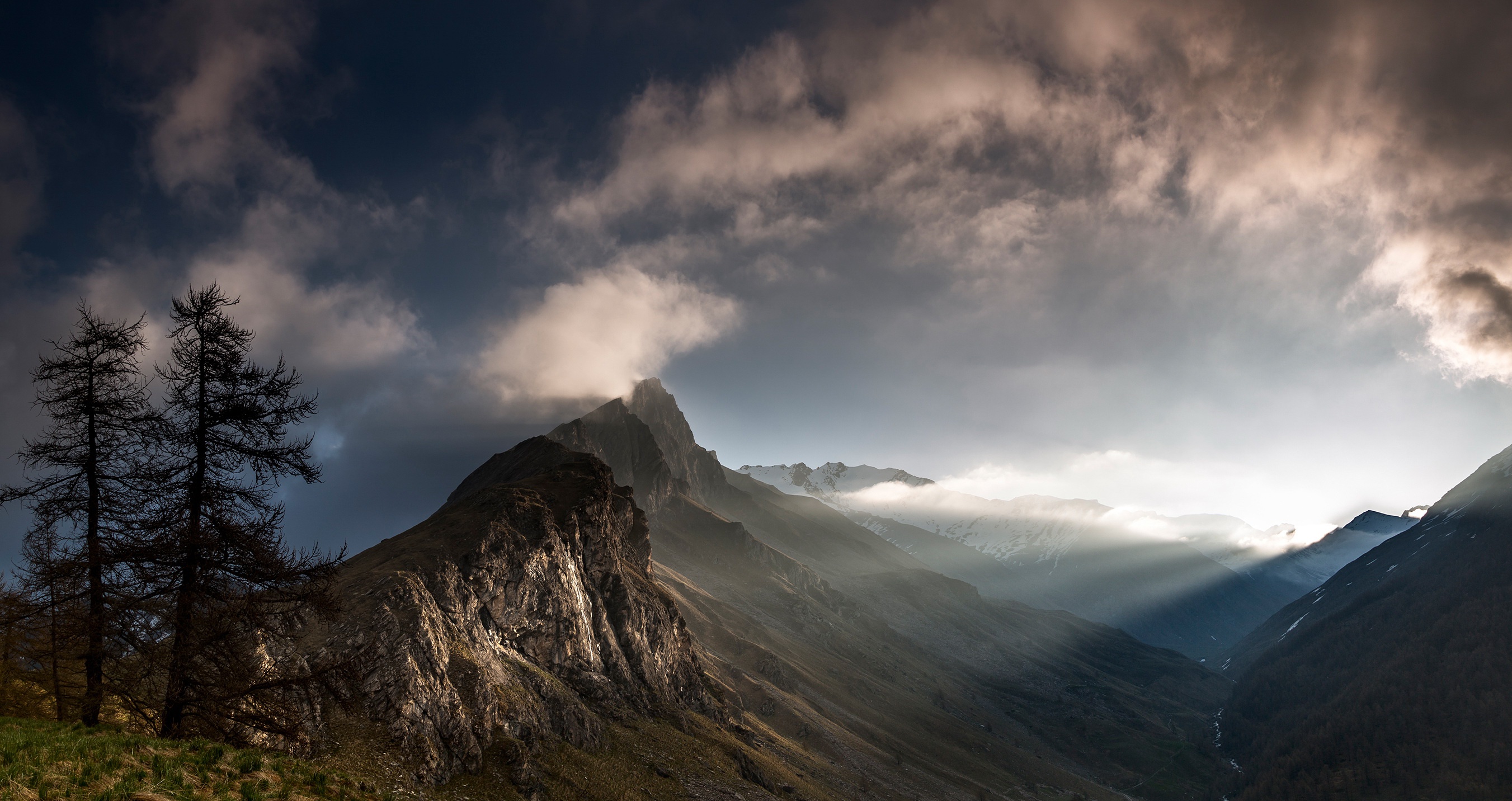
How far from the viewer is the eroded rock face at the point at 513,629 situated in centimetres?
4172

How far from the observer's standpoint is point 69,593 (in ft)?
60.7

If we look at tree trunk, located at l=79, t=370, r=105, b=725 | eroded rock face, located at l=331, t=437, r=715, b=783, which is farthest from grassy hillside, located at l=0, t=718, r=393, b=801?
eroded rock face, located at l=331, t=437, r=715, b=783

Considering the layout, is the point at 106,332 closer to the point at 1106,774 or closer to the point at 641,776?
the point at 641,776

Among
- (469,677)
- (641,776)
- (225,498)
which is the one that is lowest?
(641,776)

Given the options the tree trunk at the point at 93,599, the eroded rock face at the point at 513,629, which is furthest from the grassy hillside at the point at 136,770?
the eroded rock face at the point at 513,629

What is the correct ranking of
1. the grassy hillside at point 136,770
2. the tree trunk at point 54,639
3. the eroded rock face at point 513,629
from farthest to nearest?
1. the eroded rock face at point 513,629
2. the tree trunk at point 54,639
3. the grassy hillside at point 136,770

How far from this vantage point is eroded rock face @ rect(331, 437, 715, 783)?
41.7m

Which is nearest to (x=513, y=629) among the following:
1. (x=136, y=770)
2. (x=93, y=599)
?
(x=93, y=599)

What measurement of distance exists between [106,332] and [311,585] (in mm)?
10502

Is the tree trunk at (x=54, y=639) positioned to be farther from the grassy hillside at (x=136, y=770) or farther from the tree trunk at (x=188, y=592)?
the tree trunk at (x=188, y=592)

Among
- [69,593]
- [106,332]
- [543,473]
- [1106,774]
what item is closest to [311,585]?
[69,593]

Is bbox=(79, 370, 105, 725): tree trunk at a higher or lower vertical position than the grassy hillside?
higher

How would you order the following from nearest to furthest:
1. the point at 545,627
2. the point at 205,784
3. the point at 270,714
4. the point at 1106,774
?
the point at 205,784 → the point at 270,714 → the point at 545,627 → the point at 1106,774

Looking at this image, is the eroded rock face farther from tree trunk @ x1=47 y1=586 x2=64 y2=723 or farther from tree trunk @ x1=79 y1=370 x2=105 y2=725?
tree trunk @ x1=47 y1=586 x2=64 y2=723
